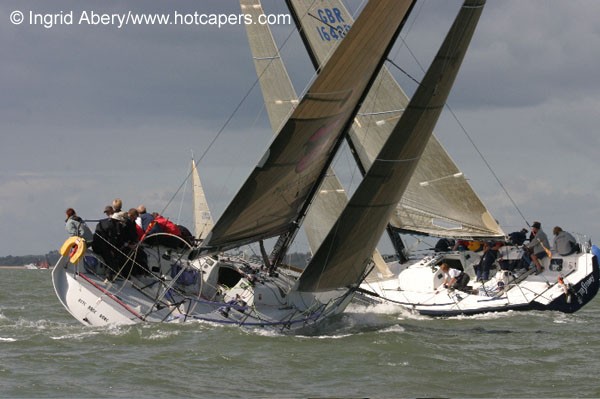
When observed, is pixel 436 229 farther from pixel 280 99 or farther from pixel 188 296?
pixel 188 296

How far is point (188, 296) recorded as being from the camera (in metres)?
17.0

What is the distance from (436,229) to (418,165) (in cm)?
163

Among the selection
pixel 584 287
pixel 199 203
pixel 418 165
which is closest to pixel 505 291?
pixel 584 287

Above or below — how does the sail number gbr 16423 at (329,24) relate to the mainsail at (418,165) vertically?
above

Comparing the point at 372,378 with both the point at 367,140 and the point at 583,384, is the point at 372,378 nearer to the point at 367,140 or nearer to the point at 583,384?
the point at 583,384

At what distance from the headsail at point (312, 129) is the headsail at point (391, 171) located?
93 cm

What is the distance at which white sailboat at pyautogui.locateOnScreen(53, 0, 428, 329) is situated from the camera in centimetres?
1622

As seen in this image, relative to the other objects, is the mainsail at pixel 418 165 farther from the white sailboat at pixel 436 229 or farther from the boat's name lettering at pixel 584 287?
the boat's name lettering at pixel 584 287

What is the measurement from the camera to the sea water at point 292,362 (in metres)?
12.3

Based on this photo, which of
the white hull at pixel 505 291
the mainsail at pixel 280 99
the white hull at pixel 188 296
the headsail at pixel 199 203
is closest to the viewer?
the white hull at pixel 188 296

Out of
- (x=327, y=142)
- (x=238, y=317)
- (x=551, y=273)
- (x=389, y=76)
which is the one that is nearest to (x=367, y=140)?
(x=389, y=76)

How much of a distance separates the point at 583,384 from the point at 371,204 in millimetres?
5064

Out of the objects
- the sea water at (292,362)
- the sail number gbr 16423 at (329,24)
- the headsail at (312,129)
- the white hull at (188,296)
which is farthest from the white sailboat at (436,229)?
the headsail at (312,129)

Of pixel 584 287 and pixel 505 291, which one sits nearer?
pixel 584 287
